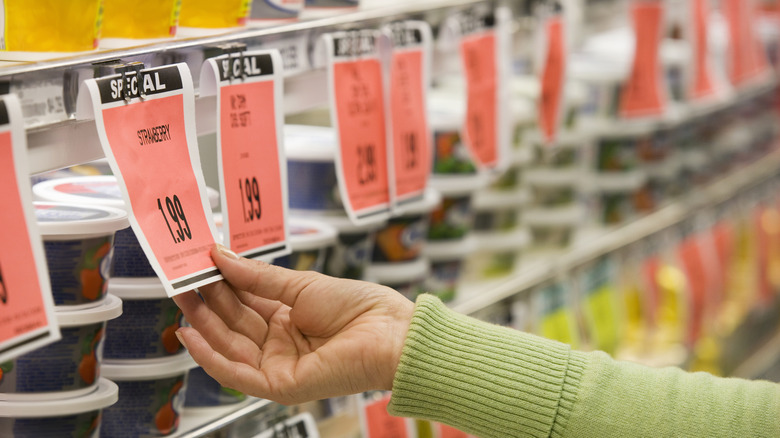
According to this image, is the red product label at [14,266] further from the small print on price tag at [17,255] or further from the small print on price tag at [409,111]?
the small print on price tag at [409,111]

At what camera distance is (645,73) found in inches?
89.1

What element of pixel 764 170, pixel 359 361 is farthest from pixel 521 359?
pixel 764 170

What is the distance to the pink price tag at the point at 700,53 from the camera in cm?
233

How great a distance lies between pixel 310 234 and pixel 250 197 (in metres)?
0.28

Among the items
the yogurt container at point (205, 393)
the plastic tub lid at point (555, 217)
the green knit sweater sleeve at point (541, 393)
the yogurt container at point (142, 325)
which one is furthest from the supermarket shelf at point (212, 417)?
the plastic tub lid at point (555, 217)

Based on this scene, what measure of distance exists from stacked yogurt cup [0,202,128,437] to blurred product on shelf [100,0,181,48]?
7.7 inches

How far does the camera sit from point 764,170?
327 centimetres

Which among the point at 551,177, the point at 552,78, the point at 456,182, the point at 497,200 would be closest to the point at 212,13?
the point at 456,182

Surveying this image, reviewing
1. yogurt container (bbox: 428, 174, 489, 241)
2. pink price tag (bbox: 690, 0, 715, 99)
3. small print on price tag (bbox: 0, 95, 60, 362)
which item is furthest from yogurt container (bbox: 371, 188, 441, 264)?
pink price tag (bbox: 690, 0, 715, 99)

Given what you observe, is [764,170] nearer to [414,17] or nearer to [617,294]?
[617,294]

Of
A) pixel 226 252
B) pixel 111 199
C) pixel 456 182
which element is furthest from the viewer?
pixel 456 182

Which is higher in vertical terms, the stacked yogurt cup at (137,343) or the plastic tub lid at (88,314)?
the plastic tub lid at (88,314)

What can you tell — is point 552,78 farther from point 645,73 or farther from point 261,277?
point 261,277

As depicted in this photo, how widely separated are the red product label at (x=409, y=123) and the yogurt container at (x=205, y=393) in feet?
1.28
